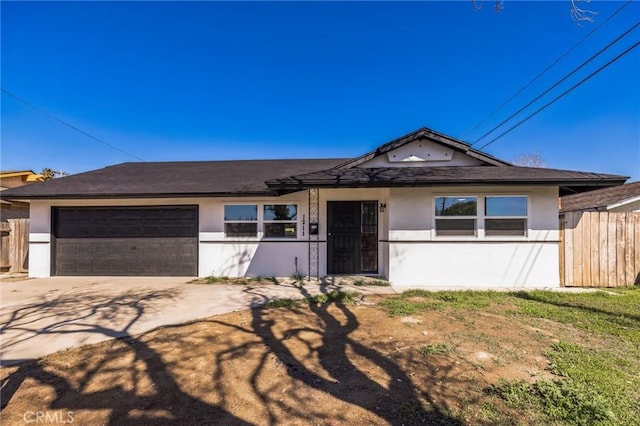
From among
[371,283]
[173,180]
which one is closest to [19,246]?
[173,180]

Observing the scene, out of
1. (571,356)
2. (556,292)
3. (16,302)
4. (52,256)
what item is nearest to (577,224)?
(556,292)

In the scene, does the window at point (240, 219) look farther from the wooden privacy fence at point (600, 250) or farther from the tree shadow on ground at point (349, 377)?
the wooden privacy fence at point (600, 250)

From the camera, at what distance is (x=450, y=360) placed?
3.25 meters

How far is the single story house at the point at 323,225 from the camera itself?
7340mm

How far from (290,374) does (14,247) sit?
11844mm

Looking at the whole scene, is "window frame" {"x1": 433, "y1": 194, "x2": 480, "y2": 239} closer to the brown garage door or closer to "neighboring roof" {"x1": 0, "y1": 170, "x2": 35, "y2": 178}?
the brown garage door

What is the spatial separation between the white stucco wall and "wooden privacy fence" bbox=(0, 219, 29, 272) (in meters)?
11.9

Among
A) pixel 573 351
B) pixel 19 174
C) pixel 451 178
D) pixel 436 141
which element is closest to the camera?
pixel 573 351

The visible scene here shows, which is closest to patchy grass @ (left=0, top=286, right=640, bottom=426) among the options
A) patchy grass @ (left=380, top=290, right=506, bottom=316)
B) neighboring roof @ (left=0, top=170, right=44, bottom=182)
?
patchy grass @ (left=380, top=290, right=506, bottom=316)

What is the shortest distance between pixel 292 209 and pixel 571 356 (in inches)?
270

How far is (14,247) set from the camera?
31.0 ft

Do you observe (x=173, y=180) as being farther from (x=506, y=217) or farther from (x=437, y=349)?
(x=506, y=217)
